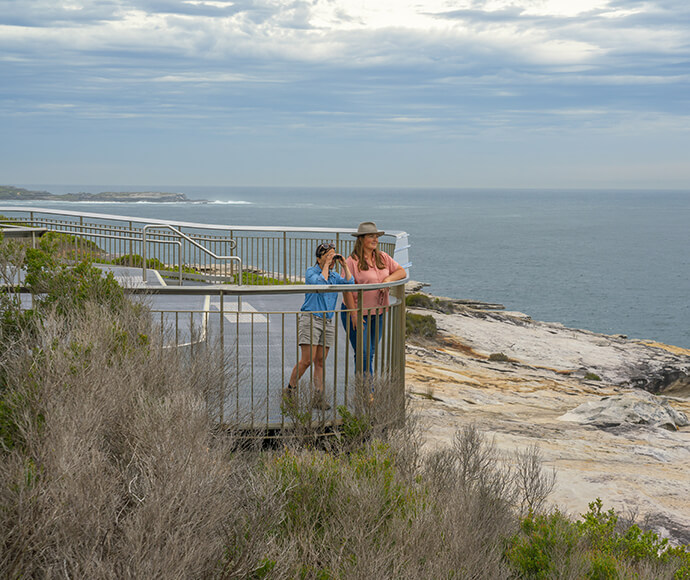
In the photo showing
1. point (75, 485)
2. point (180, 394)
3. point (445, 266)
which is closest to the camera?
point (75, 485)

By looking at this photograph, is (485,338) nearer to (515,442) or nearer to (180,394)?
(515,442)

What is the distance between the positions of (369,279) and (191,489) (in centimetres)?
402

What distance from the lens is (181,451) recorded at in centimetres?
432

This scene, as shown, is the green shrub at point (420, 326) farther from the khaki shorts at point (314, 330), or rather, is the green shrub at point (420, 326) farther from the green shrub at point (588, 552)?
the green shrub at point (588, 552)

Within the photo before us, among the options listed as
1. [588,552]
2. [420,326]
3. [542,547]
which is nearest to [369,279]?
[542,547]

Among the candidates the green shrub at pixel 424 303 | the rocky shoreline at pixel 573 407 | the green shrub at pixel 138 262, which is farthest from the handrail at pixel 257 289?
the green shrub at pixel 424 303

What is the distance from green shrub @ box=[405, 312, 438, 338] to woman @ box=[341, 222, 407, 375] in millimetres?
11661

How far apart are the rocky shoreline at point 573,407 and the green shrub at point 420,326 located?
1.08 feet

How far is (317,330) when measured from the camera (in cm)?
685

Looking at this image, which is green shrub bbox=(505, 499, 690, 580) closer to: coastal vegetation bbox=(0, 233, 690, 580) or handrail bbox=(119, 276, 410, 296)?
coastal vegetation bbox=(0, 233, 690, 580)

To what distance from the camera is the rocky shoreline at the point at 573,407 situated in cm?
764

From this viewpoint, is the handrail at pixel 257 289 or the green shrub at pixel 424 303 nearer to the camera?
the handrail at pixel 257 289

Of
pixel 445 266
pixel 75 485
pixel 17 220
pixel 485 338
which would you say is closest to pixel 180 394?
pixel 75 485

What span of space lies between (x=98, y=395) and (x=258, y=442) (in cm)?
174
